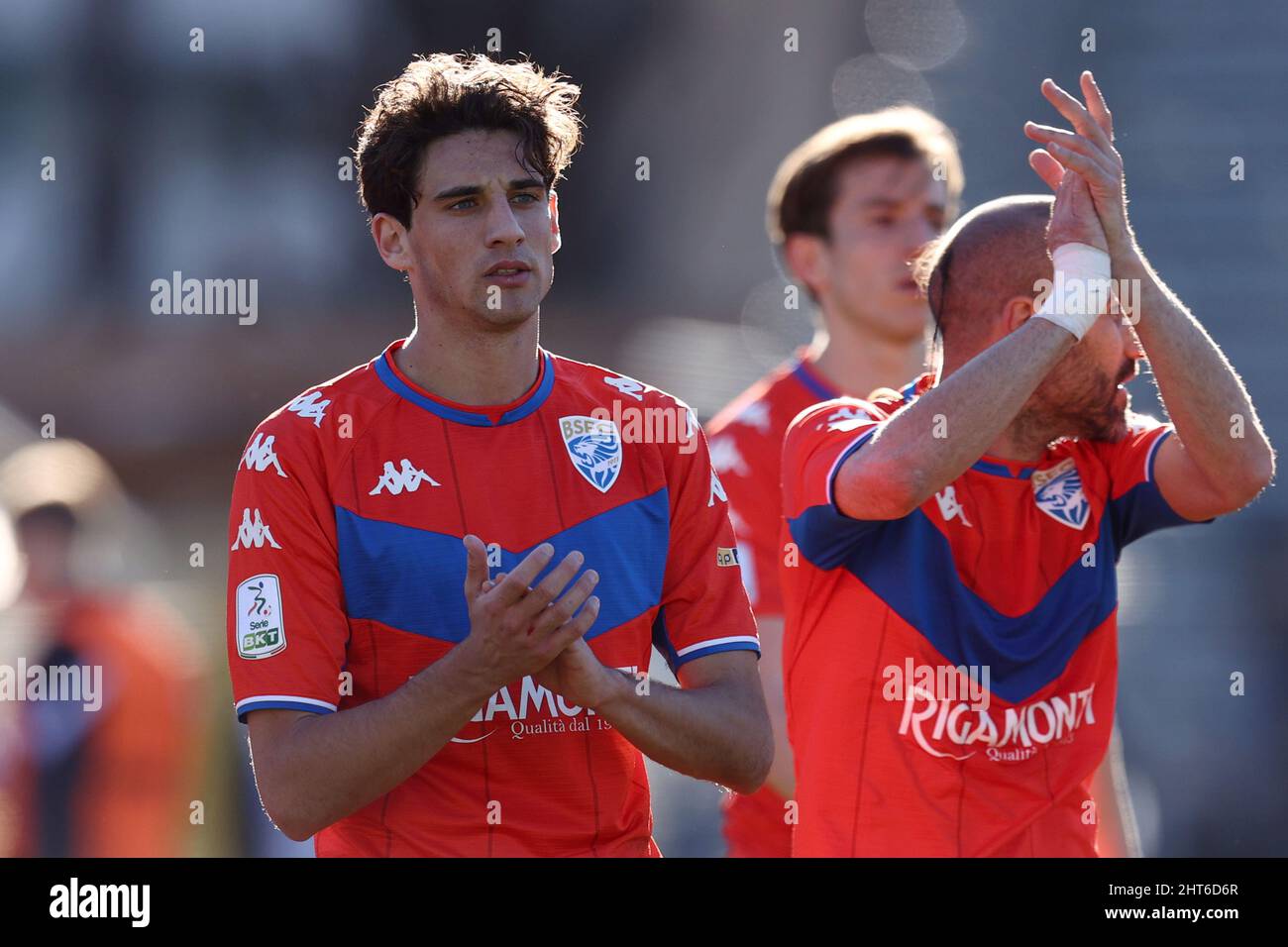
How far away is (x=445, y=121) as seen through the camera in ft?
10.1

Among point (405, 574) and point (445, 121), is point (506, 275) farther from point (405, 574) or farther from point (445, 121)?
point (405, 574)

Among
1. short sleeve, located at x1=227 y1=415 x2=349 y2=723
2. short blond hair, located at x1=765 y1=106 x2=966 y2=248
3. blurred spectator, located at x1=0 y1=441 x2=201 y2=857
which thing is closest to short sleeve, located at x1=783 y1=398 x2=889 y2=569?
short sleeve, located at x1=227 y1=415 x2=349 y2=723

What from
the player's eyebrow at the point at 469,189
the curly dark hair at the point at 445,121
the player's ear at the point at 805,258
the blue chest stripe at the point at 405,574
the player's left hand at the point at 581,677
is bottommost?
the player's left hand at the point at 581,677

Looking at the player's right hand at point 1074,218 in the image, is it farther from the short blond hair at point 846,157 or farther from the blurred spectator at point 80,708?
the blurred spectator at point 80,708

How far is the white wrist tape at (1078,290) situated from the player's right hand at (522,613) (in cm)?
99

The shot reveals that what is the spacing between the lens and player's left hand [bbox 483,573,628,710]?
8.68ft

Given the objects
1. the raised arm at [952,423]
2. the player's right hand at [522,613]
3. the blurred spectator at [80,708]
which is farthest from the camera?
the blurred spectator at [80,708]

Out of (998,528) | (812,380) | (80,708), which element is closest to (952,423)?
(998,528)

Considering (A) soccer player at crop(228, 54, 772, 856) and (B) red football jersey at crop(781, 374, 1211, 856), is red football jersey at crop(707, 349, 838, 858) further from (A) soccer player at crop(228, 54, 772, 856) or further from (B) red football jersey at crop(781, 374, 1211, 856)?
(A) soccer player at crop(228, 54, 772, 856)

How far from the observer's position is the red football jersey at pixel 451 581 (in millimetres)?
2797

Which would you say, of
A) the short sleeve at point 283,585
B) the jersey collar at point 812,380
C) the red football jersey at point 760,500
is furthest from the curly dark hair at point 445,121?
the jersey collar at point 812,380

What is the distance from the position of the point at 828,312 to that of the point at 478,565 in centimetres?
231

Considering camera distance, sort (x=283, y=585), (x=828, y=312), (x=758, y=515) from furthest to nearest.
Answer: (x=828, y=312), (x=758, y=515), (x=283, y=585)
